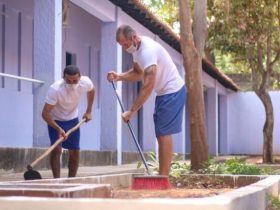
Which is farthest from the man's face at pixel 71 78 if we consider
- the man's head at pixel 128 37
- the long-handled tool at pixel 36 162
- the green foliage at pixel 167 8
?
the green foliage at pixel 167 8

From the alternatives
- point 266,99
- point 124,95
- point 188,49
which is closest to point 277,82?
point 266,99

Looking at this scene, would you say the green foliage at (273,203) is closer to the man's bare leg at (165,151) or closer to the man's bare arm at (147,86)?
the man's bare leg at (165,151)

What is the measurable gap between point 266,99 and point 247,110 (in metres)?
7.51

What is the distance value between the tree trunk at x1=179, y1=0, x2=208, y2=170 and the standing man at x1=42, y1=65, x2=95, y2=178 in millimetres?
2055

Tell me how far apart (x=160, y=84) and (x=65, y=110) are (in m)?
1.40

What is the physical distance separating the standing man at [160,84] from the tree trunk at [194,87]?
253cm

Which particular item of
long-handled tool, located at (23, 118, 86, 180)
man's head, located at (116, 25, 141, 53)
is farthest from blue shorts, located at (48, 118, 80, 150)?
man's head, located at (116, 25, 141, 53)

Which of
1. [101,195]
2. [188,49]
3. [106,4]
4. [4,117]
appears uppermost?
[106,4]

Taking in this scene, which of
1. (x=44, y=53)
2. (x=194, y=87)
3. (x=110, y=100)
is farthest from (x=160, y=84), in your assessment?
(x=110, y=100)

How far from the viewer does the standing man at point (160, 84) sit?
19.5ft

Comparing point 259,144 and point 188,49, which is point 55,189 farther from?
point 259,144

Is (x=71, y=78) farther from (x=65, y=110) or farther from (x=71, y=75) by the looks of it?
(x=65, y=110)

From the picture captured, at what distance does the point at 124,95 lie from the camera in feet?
57.4

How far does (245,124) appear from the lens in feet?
88.9
